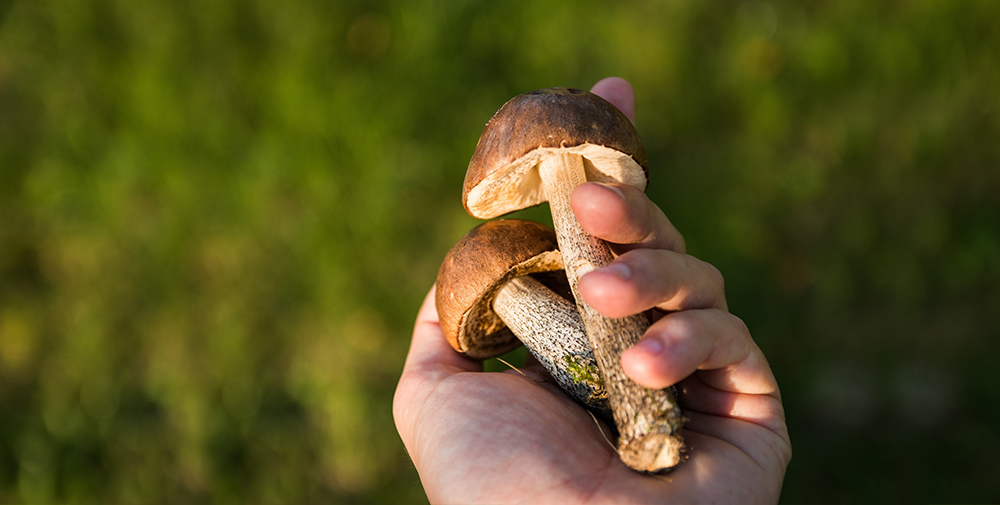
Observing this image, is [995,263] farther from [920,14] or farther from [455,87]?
[455,87]

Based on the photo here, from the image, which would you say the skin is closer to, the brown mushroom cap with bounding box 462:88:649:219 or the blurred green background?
the brown mushroom cap with bounding box 462:88:649:219

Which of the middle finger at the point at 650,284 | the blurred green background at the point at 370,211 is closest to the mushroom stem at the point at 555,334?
the middle finger at the point at 650,284

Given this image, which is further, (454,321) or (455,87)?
(455,87)

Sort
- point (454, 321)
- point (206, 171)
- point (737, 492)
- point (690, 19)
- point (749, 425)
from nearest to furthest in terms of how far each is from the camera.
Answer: point (737, 492) < point (749, 425) < point (454, 321) < point (206, 171) < point (690, 19)

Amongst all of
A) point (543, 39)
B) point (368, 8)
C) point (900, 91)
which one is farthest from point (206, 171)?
point (900, 91)

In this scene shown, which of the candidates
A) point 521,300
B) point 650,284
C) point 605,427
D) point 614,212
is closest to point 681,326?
point 650,284

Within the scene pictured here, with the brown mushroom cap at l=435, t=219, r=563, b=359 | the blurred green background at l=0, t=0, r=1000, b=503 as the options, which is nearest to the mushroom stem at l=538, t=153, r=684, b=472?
the brown mushroom cap at l=435, t=219, r=563, b=359
